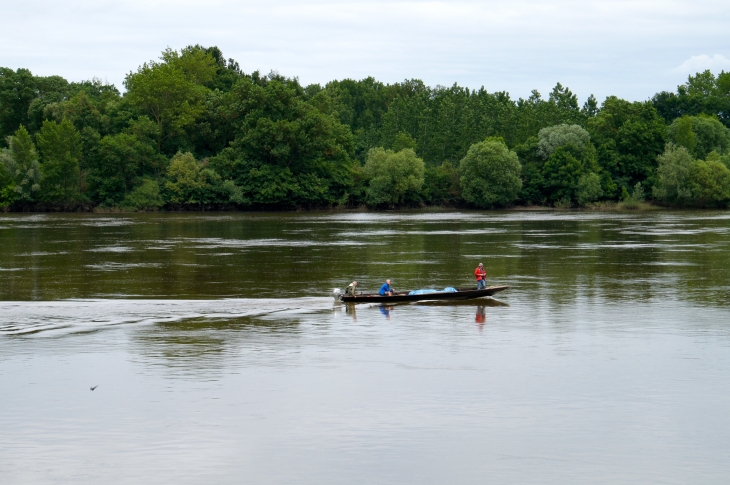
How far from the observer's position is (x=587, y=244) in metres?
72.1

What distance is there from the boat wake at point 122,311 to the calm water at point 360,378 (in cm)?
16

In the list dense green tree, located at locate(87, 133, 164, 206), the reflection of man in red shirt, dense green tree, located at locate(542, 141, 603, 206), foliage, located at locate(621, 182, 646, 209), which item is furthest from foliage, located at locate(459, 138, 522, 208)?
the reflection of man in red shirt

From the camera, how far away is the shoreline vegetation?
140 metres

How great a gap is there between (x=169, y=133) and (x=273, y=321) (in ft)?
396

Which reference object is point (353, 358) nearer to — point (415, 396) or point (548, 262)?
point (415, 396)

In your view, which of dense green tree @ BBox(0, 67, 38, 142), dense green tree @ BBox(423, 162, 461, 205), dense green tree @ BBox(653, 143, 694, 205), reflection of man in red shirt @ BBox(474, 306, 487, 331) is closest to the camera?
reflection of man in red shirt @ BBox(474, 306, 487, 331)

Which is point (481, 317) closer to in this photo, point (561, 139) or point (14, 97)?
point (561, 139)

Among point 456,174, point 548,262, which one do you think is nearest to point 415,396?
point 548,262

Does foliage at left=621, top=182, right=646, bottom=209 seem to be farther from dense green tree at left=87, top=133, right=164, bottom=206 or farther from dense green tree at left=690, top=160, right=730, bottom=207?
dense green tree at left=87, top=133, right=164, bottom=206

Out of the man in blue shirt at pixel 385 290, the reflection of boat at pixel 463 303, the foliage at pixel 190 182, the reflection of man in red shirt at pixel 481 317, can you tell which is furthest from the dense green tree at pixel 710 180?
the man in blue shirt at pixel 385 290

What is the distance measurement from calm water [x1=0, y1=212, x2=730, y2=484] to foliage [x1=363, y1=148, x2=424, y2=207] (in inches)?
3628

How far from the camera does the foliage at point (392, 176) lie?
145125mm

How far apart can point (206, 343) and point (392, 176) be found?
116517 mm

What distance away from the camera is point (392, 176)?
146 metres
